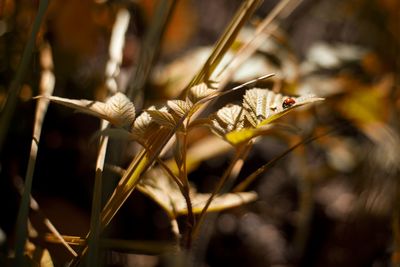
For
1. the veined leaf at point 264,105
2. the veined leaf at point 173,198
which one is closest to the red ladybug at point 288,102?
the veined leaf at point 264,105

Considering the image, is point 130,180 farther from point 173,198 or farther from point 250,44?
point 250,44

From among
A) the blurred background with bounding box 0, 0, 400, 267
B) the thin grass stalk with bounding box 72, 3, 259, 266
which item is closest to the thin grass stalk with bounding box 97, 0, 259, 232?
the thin grass stalk with bounding box 72, 3, 259, 266

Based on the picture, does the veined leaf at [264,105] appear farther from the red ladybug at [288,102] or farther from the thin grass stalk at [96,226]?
the thin grass stalk at [96,226]

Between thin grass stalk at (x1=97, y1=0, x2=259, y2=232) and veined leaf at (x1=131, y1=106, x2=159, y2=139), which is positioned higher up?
veined leaf at (x1=131, y1=106, x2=159, y2=139)

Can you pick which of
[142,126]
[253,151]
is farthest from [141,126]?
[253,151]

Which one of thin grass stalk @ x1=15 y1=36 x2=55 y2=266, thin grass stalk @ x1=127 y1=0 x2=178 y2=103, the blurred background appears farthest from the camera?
the blurred background

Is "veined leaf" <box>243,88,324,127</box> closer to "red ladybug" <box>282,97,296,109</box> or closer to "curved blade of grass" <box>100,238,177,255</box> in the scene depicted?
"red ladybug" <box>282,97,296,109</box>
